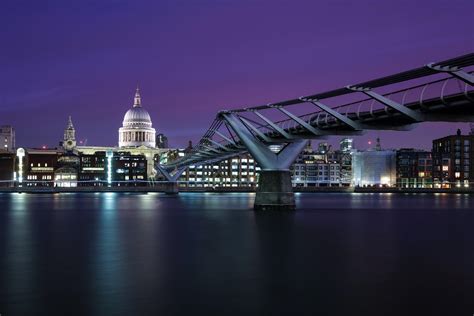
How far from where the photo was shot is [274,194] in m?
70.6

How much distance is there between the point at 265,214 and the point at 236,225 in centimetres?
960

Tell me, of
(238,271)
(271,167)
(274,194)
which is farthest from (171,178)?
(238,271)

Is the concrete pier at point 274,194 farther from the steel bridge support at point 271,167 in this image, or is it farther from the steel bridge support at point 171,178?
the steel bridge support at point 171,178

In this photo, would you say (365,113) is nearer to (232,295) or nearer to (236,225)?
(236,225)

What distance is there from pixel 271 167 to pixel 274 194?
4.33 meters

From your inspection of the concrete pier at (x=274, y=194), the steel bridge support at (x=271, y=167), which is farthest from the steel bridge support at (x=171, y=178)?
the concrete pier at (x=274, y=194)

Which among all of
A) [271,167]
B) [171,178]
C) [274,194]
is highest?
[171,178]

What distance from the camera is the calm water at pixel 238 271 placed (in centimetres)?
2303

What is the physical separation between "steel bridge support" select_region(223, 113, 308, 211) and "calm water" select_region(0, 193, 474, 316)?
11.6 m

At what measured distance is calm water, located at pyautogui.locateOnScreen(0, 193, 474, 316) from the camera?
23031mm

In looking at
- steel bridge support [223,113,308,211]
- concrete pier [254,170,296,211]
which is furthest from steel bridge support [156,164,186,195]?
concrete pier [254,170,296,211]

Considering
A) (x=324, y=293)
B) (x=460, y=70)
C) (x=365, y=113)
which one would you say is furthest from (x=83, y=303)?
(x=365, y=113)

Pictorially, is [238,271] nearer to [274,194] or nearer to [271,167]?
[271,167]

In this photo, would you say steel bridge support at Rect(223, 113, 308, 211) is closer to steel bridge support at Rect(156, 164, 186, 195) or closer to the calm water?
the calm water
